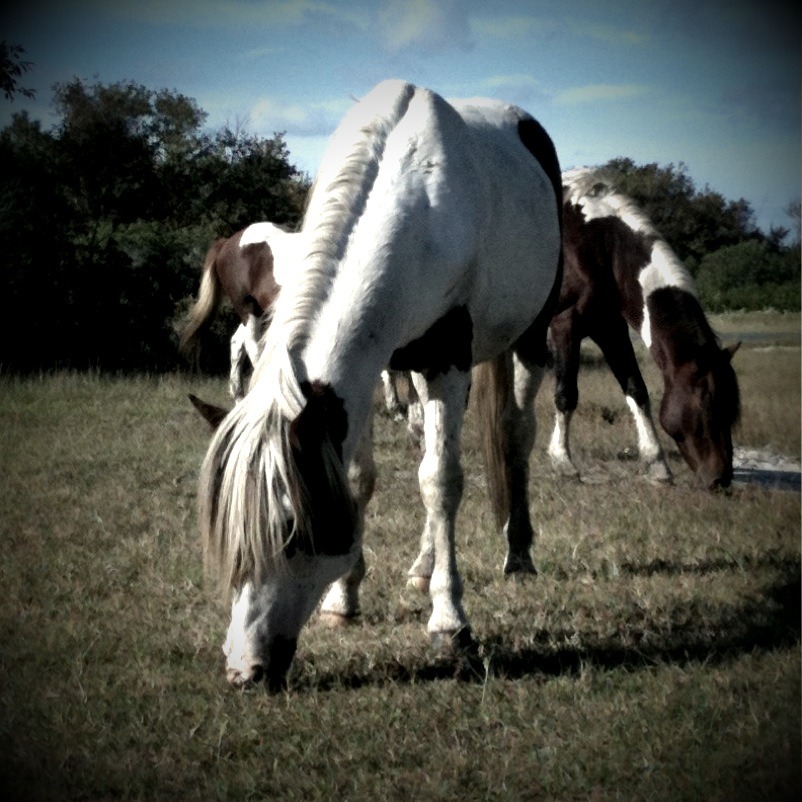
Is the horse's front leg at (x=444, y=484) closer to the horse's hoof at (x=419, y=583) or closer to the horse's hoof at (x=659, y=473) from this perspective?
the horse's hoof at (x=419, y=583)

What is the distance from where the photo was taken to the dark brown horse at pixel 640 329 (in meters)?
5.20

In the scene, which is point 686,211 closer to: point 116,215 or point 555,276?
point 555,276

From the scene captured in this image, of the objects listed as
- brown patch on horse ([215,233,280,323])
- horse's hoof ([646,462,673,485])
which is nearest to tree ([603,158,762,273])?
horse's hoof ([646,462,673,485])

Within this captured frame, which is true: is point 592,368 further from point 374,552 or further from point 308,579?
point 308,579

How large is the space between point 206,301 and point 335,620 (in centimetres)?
429

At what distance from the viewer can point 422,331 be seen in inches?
134

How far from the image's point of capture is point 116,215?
3.55m

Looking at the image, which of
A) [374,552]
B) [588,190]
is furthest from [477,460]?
[374,552]

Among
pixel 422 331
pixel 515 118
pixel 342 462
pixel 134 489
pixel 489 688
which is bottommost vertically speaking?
pixel 489 688

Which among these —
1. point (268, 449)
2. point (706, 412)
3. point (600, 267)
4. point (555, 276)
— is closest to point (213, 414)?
point (268, 449)

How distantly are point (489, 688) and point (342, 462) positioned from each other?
0.98 metres

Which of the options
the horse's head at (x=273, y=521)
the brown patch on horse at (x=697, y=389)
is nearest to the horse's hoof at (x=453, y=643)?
the horse's head at (x=273, y=521)

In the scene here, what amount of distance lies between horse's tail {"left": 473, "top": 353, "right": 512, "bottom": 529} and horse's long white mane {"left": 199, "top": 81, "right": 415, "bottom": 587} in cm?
197

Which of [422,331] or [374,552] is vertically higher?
[422,331]
